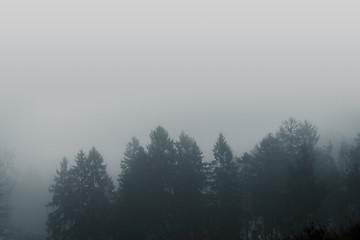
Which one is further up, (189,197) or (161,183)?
(161,183)

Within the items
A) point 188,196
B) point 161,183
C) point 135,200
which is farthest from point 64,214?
point 188,196

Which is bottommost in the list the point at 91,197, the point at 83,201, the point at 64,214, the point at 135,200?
the point at 64,214

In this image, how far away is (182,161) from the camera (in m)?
40.3

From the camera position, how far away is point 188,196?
1484 inches

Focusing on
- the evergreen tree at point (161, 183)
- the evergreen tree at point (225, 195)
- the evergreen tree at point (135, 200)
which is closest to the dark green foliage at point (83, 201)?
the evergreen tree at point (135, 200)

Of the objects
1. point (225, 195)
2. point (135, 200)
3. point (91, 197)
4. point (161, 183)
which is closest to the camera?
point (135, 200)

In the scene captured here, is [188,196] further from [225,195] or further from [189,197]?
[225,195]

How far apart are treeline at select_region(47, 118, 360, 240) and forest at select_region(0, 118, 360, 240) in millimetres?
99

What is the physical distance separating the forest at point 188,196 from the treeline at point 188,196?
10 centimetres

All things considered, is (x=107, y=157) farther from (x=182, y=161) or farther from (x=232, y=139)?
(x=182, y=161)

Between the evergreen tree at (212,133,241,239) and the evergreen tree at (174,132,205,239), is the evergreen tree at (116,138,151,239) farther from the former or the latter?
the evergreen tree at (212,133,241,239)

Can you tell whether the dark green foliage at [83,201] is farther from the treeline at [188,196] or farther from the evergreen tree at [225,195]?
the evergreen tree at [225,195]

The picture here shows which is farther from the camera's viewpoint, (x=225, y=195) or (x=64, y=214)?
(x=64, y=214)

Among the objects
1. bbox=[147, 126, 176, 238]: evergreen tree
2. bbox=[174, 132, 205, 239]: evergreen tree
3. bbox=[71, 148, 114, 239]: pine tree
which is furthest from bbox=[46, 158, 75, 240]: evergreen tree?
bbox=[174, 132, 205, 239]: evergreen tree
